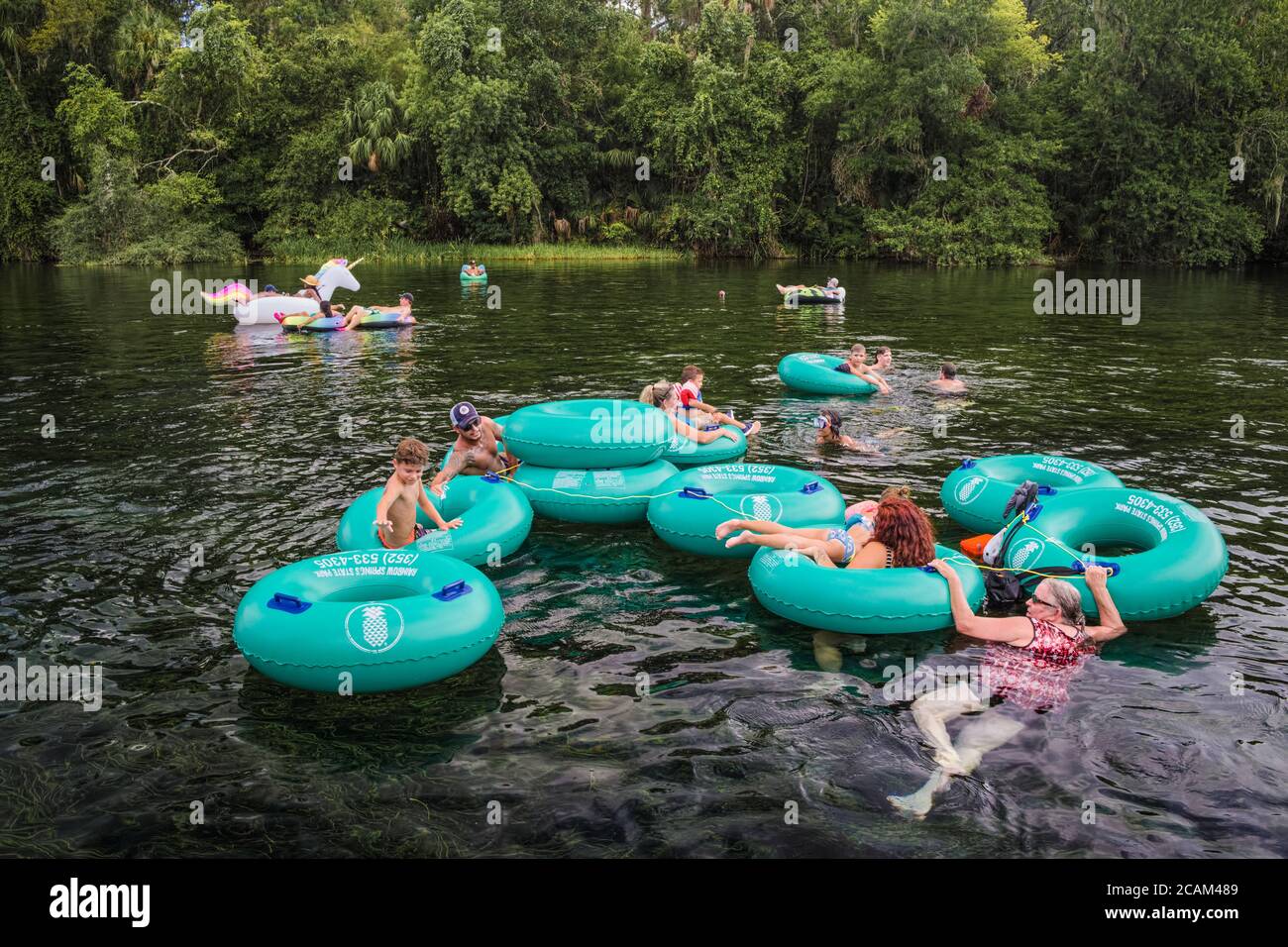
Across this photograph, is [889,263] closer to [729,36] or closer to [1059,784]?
[729,36]

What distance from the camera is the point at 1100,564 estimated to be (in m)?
6.98

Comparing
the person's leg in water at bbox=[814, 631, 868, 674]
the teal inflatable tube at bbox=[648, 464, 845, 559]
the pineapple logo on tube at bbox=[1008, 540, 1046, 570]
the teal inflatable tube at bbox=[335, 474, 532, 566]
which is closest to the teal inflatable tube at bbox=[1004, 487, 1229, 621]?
the pineapple logo on tube at bbox=[1008, 540, 1046, 570]

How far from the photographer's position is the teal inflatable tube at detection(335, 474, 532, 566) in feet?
25.4

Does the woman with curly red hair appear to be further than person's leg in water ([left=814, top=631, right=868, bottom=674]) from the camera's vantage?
Yes

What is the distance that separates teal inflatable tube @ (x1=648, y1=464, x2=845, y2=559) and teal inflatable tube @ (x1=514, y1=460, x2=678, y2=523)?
0.29m

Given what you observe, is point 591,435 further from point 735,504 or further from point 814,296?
point 814,296

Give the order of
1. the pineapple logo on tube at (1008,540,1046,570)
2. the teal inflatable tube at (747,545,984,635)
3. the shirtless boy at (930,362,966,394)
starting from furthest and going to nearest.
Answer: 1. the shirtless boy at (930,362,966,394)
2. the pineapple logo on tube at (1008,540,1046,570)
3. the teal inflatable tube at (747,545,984,635)

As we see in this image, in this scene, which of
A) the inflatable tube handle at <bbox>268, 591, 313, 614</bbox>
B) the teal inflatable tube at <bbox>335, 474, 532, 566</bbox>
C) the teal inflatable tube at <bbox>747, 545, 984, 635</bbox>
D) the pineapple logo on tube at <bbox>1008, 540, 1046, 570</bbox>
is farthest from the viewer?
the teal inflatable tube at <bbox>335, 474, 532, 566</bbox>

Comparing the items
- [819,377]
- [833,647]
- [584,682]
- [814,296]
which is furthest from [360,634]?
[814,296]

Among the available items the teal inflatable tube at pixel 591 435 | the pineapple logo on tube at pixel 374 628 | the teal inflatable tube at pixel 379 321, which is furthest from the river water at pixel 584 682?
the teal inflatable tube at pixel 379 321

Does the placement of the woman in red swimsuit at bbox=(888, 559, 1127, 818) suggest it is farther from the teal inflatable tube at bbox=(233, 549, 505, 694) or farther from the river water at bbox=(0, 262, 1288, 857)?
the teal inflatable tube at bbox=(233, 549, 505, 694)

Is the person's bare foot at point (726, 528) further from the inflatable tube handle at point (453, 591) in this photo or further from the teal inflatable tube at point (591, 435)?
the inflatable tube handle at point (453, 591)

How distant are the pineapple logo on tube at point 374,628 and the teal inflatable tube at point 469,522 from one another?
1644mm
